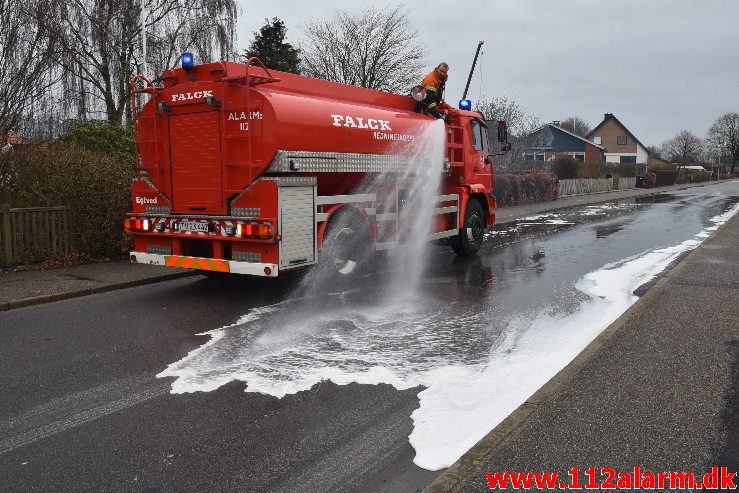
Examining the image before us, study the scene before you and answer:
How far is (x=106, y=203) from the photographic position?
34.2 feet

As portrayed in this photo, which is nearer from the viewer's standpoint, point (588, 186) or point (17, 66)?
point (17, 66)

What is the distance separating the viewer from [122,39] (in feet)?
78.8

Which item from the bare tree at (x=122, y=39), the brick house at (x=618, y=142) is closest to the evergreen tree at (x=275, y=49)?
the bare tree at (x=122, y=39)

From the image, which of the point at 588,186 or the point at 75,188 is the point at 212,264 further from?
the point at 588,186

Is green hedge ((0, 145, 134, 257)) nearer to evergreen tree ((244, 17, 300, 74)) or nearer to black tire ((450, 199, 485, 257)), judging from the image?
black tire ((450, 199, 485, 257))

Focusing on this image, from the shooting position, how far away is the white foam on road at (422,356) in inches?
167

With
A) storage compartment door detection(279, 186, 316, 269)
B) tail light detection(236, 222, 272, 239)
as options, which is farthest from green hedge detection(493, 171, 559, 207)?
tail light detection(236, 222, 272, 239)

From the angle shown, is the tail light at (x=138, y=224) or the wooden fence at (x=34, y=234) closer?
the tail light at (x=138, y=224)

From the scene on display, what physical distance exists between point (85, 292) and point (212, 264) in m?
1.88

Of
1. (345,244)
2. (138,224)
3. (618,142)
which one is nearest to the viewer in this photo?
(138,224)

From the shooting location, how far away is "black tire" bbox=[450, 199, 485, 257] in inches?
468

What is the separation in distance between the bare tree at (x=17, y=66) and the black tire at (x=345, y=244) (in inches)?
250

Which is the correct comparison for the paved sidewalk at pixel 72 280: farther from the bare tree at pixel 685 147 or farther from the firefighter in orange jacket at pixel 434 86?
the bare tree at pixel 685 147

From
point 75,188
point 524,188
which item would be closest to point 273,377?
point 75,188
